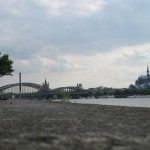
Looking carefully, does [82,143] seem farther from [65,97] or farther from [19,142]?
[65,97]

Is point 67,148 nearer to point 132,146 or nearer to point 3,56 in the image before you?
point 132,146

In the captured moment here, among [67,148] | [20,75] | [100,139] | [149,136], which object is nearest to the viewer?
[67,148]

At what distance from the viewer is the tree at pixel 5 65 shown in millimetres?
74056

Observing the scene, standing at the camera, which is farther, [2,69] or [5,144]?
[2,69]

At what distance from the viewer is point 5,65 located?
245 feet

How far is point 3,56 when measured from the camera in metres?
76.1

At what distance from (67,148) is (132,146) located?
1.11 metres

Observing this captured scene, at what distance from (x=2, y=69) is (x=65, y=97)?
13.5 m

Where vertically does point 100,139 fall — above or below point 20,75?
below

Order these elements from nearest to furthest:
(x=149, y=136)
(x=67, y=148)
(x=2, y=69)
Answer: (x=67, y=148) → (x=149, y=136) → (x=2, y=69)

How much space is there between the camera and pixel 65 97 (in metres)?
77.2

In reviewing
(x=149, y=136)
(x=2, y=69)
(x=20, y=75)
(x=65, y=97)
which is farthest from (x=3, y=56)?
(x=149, y=136)

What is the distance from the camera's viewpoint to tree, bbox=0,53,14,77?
243 feet

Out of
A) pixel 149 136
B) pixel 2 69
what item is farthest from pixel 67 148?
pixel 2 69
